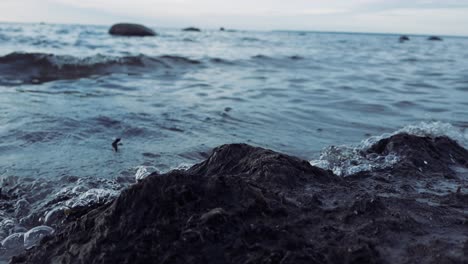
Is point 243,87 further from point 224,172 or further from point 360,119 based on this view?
point 224,172

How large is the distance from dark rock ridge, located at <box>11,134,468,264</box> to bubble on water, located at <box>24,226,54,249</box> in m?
0.43

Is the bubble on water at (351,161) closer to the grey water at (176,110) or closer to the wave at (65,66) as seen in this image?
the grey water at (176,110)

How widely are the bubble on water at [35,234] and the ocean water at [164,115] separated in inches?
5.5

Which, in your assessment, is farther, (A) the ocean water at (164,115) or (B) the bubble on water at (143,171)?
(A) the ocean water at (164,115)

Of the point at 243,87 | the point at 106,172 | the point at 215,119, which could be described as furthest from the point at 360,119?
the point at 106,172

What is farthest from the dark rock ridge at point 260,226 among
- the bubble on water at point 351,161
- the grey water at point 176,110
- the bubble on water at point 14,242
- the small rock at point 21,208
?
the grey water at point 176,110

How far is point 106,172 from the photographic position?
3.54 m

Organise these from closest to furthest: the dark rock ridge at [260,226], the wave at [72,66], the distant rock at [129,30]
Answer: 1. the dark rock ridge at [260,226]
2. the wave at [72,66]
3. the distant rock at [129,30]

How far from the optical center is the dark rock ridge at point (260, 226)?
1.66 metres

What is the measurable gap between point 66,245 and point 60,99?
5175mm

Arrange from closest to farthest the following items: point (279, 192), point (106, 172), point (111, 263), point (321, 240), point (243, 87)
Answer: point (111, 263) → point (321, 240) → point (279, 192) → point (106, 172) → point (243, 87)

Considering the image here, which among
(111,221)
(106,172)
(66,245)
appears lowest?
(106,172)

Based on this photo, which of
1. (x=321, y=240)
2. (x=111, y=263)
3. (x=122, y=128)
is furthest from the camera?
(x=122, y=128)

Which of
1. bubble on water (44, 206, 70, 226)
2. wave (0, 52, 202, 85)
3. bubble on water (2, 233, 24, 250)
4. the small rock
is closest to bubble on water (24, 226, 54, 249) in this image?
bubble on water (2, 233, 24, 250)
